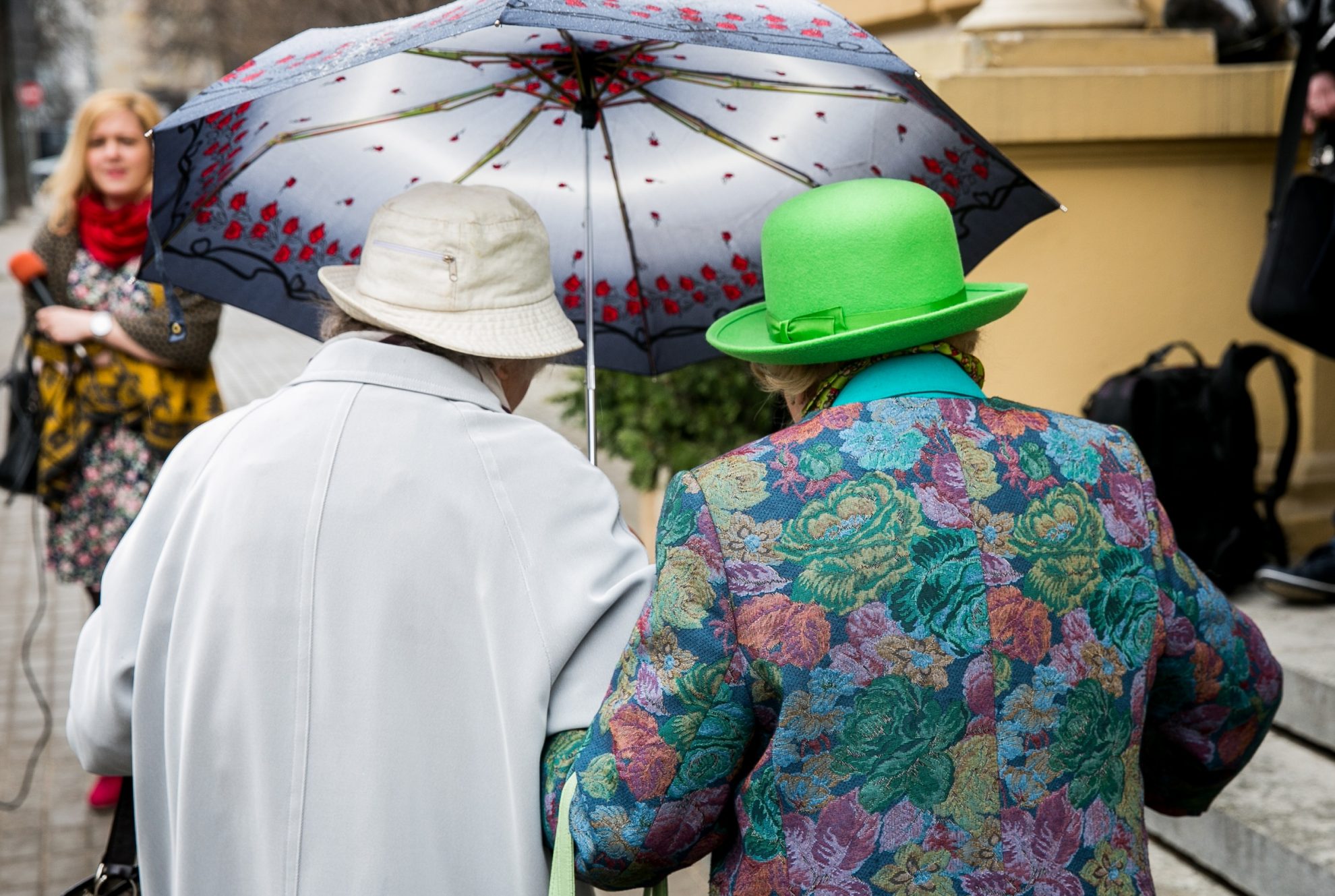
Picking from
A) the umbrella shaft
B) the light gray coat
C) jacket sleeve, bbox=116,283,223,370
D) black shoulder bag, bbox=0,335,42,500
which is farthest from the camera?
black shoulder bag, bbox=0,335,42,500

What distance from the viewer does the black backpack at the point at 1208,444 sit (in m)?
4.29

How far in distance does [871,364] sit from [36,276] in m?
3.40

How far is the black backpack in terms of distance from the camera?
4.29 metres

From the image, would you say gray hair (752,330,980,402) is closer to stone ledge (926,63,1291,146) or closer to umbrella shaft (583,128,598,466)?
umbrella shaft (583,128,598,466)

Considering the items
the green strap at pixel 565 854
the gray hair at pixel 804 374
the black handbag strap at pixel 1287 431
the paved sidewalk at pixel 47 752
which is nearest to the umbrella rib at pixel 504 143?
the paved sidewalk at pixel 47 752

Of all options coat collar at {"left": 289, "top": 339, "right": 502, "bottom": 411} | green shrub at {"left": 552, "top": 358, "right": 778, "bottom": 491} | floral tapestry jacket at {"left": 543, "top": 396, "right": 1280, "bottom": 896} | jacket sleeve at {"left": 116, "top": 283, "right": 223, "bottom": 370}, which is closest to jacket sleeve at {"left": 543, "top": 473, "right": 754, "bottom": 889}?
floral tapestry jacket at {"left": 543, "top": 396, "right": 1280, "bottom": 896}

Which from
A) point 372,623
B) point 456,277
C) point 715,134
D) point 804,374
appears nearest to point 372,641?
point 372,623

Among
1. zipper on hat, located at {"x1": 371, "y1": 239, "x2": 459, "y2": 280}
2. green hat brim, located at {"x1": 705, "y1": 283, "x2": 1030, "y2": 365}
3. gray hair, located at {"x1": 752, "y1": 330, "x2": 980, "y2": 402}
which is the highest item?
zipper on hat, located at {"x1": 371, "y1": 239, "x2": 459, "y2": 280}

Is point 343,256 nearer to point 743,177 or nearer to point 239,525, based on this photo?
point 743,177

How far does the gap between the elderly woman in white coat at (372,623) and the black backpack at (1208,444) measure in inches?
109

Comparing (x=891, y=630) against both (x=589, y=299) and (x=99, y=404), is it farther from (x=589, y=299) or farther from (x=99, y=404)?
(x=99, y=404)

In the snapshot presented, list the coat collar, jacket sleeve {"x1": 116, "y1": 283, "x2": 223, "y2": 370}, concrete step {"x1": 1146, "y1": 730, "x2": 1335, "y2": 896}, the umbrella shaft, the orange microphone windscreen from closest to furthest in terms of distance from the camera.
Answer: the coat collar
the umbrella shaft
concrete step {"x1": 1146, "y1": 730, "x2": 1335, "y2": 896}
jacket sleeve {"x1": 116, "y1": 283, "x2": 223, "y2": 370}
the orange microphone windscreen

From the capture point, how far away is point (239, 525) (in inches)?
73.8

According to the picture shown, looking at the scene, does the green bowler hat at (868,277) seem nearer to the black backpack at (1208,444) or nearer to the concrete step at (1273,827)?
the concrete step at (1273,827)
